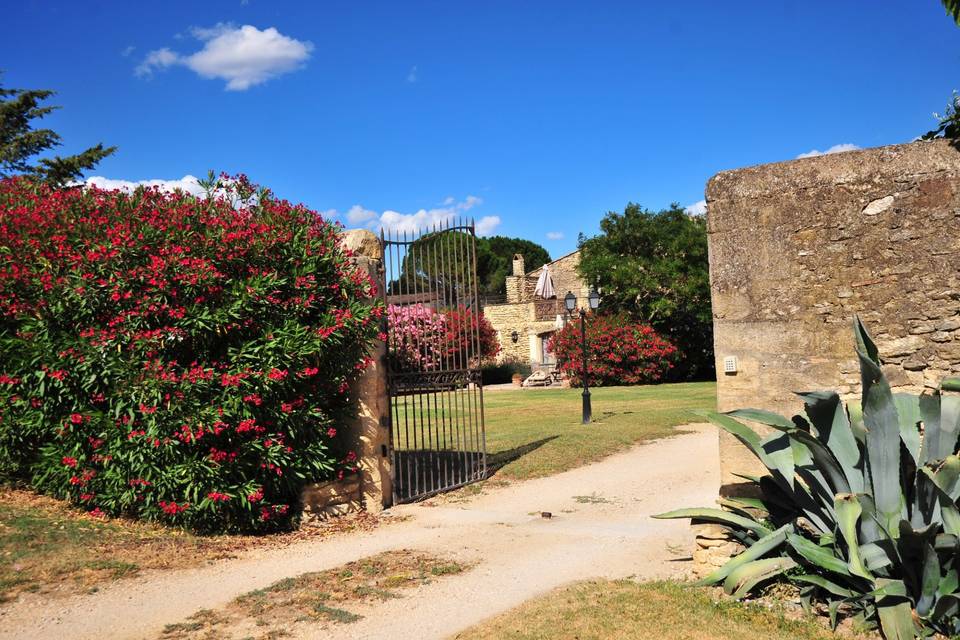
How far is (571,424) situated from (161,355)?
9.61 metres

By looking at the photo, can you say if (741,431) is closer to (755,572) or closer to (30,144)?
(755,572)

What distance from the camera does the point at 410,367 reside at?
857cm

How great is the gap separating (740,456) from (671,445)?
22.3 feet

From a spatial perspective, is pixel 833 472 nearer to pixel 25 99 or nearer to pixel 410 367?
pixel 410 367

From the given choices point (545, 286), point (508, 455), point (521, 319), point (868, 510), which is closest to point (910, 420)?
point (868, 510)

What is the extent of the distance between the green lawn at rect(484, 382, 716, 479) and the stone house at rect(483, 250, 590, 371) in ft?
36.8

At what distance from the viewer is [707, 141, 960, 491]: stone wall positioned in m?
5.01

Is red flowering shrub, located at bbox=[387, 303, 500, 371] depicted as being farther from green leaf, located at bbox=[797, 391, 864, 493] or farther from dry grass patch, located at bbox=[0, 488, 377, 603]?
green leaf, located at bbox=[797, 391, 864, 493]

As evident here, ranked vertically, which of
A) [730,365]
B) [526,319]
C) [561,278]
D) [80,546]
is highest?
[561,278]

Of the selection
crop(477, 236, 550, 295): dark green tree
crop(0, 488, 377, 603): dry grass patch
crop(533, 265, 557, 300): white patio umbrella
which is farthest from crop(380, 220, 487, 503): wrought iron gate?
crop(477, 236, 550, 295): dark green tree

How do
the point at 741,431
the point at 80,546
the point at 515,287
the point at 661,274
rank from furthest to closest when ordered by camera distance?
the point at 515,287, the point at 661,274, the point at 80,546, the point at 741,431

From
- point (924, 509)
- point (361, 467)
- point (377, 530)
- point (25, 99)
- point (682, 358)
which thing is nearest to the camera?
point (924, 509)

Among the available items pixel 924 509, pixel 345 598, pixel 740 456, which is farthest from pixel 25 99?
pixel 924 509

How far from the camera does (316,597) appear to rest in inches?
200
